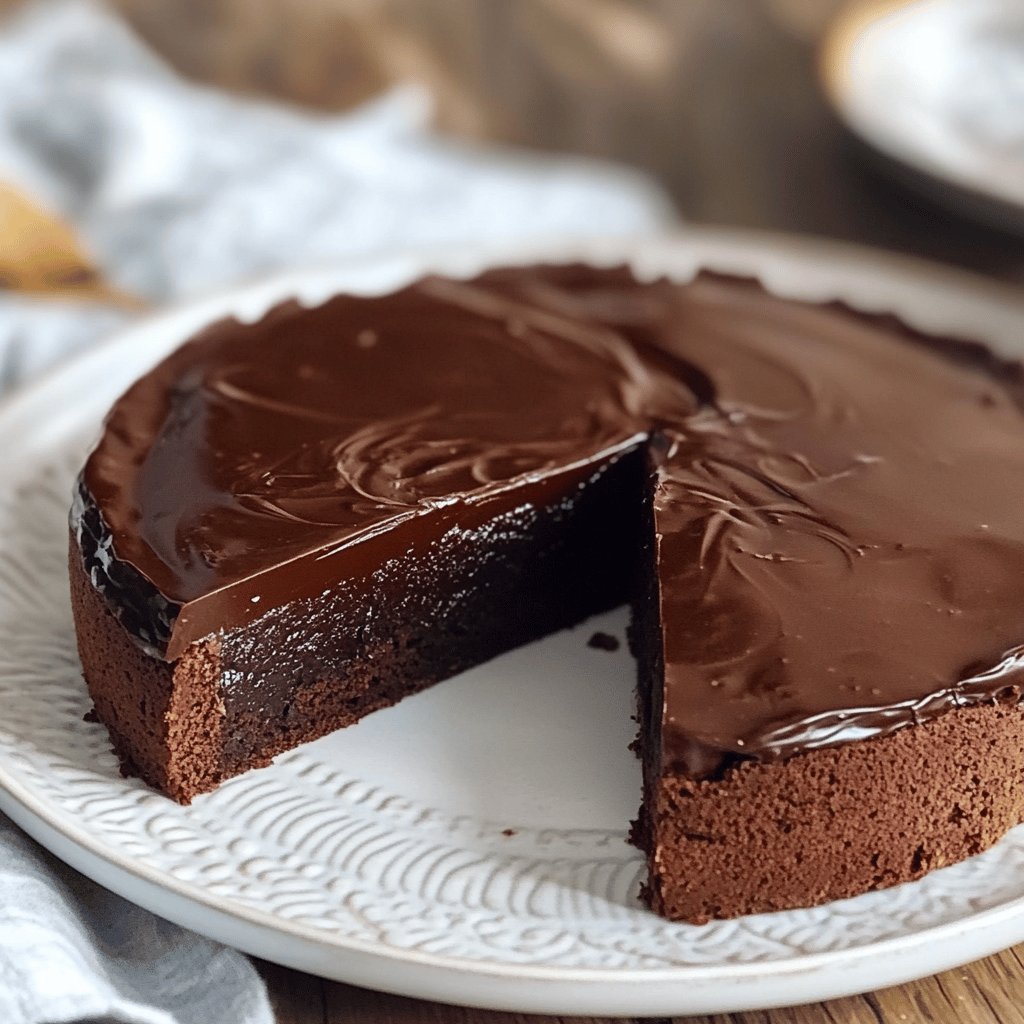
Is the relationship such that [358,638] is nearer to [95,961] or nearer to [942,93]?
[95,961]

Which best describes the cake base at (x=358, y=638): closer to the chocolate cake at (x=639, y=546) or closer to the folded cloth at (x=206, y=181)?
the chocolate cake at (x=639, y=546)

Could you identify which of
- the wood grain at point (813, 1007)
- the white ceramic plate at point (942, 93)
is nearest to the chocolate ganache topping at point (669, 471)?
the wood grain at point (813, 1007)

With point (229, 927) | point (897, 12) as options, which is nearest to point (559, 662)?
point (229, 927)

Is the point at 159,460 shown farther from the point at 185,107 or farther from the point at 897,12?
the point at 897,12

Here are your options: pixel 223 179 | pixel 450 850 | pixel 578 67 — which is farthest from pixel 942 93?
pixel 450 850

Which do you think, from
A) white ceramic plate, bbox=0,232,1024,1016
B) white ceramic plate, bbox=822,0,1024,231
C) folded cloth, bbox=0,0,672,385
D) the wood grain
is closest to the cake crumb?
white ceramic plate, bbox=0,232,1024,1016

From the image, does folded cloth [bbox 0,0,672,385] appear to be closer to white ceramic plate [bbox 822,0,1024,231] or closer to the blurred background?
the blurred background
